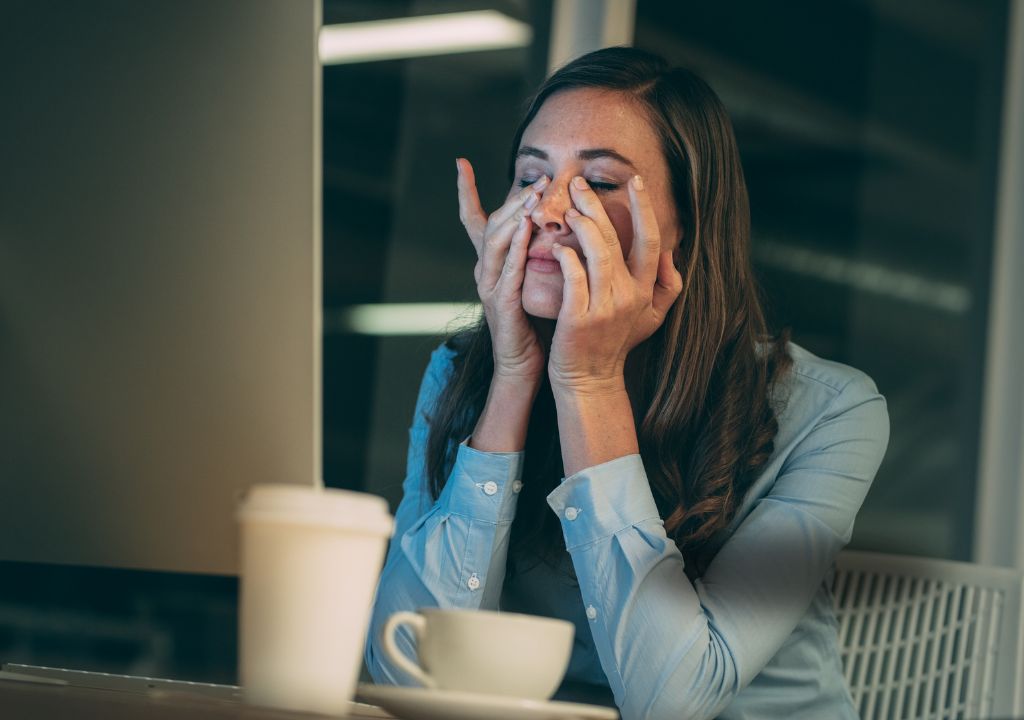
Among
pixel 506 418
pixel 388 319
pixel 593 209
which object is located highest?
pixel 593 209

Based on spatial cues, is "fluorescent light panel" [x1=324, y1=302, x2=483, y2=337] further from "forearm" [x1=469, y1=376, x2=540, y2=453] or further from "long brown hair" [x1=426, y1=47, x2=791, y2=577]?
"forearm" [x1=469, y1=376, x2=540, y2=453]

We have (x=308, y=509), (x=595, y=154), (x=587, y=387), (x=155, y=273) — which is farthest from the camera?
(x=595, y=154)

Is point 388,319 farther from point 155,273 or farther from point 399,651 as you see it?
point 399,651

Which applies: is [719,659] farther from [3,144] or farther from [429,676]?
[3,144]

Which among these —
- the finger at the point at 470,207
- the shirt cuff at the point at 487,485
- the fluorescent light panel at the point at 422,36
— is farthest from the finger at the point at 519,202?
the fluorescent light panel at the point at 422,36

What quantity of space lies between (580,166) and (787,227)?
1653 millimetres

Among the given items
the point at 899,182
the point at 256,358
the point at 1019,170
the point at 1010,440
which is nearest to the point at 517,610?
the point at 256,358

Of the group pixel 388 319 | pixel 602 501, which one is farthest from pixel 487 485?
pixel 388 319

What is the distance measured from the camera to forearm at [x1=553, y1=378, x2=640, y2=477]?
42.6 inches

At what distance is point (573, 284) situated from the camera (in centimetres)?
112

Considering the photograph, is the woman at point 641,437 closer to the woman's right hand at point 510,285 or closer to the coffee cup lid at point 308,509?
the woman's right hand at point 510,285

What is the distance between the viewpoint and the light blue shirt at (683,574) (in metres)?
1.01

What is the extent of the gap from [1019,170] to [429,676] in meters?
2.21

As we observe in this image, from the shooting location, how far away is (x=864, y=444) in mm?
1212
